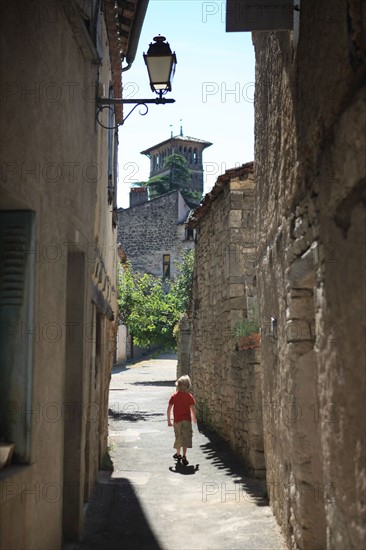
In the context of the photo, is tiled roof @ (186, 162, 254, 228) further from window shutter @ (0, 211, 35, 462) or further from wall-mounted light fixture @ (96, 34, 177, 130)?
window shutter @ (0, 211, 35, 462)

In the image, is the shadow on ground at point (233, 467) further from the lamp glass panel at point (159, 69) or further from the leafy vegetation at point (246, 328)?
the lamp glass panel at point (159, 69)

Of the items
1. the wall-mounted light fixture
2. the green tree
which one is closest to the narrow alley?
the wall-mounted light fixture

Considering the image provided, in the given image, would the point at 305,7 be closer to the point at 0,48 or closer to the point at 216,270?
the point at 0,48

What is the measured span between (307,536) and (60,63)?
12.1 ft

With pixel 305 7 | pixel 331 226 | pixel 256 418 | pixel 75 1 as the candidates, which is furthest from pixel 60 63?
pixel 256 418

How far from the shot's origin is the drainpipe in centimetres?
789

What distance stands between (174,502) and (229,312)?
12.0ft

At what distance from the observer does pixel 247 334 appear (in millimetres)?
8117

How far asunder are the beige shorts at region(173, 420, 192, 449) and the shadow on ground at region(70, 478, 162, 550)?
58.8 inches

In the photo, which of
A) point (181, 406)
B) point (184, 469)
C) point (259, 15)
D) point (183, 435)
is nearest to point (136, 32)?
point (259, 15)

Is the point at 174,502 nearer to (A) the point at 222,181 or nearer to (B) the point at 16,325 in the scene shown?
(B) the point at 16,325

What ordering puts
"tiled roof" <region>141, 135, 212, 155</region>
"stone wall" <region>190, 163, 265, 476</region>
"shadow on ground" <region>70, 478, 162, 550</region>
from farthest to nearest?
1. "tiled roof" <region>141, 135, 212, 155</region>
2. "stone wall" <region>190, 163, 265, 476</region>
3. "shadow on ground" <region>70, 478, 162, 550</region>

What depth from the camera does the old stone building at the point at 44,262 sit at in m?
3.53

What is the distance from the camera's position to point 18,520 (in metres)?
3.59
